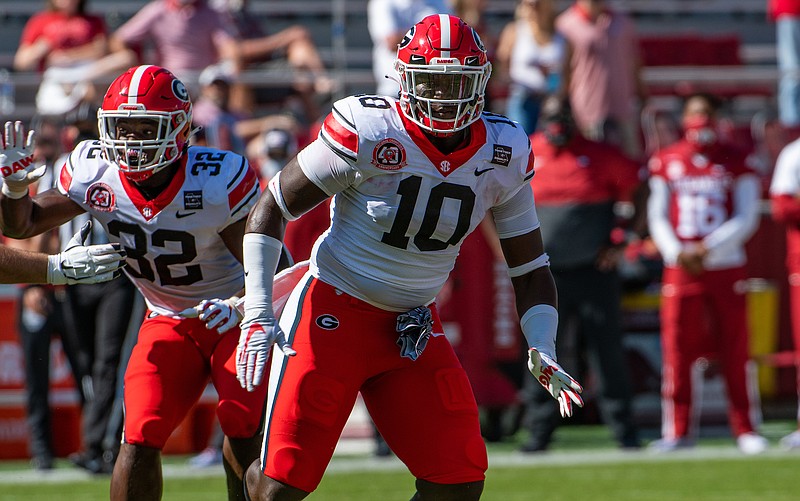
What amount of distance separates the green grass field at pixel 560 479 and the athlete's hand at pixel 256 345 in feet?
9.11

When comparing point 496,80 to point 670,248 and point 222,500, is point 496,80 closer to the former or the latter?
point 670,248

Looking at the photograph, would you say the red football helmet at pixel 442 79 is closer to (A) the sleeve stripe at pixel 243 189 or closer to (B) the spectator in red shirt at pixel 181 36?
(A) the sleeve stripe at pixel 243 189

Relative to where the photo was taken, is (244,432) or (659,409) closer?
(244,432)

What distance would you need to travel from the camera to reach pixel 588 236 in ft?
27.6

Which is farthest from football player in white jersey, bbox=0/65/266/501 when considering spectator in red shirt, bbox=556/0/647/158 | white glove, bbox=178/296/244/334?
spectator in red shirt, bbox=556/0/647/158

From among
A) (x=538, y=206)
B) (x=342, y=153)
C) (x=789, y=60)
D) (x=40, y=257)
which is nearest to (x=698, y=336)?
(x=538, y=206)

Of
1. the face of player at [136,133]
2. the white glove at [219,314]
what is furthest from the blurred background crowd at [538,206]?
the white glove at [219,314]

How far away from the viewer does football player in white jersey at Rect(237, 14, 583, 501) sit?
4191 millimetres

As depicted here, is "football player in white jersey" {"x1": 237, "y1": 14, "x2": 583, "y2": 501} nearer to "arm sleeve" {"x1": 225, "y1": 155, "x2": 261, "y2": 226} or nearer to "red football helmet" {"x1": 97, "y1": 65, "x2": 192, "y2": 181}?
"arm sleeve" {"x1": 225, "y1": 155, "x2": 261, "y2": 226}

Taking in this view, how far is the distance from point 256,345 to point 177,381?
866 mm

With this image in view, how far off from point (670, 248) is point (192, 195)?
4.34 meters

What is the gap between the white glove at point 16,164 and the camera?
475 cm

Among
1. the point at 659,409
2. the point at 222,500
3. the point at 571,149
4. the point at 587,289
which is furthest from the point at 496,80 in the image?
the point at 222,500

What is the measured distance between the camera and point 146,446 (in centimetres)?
468
